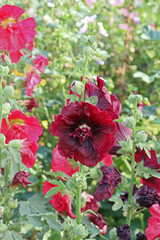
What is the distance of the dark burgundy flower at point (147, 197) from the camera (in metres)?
0.90

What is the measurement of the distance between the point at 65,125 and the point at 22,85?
1.23ft

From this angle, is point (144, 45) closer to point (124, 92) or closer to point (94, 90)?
point (124, 92)

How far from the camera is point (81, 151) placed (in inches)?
31.1

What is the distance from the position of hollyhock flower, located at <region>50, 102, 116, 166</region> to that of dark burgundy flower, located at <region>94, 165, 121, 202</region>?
13 cm

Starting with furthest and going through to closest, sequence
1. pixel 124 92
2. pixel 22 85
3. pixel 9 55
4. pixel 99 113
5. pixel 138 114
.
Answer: pixel 124 92 < pixel 22 85 < pixel 9 55 < pixel 138 114 < pixel 99 113

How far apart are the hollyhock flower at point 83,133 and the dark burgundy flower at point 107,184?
5.0 inches

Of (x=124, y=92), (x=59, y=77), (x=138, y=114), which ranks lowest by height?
(x=124, y=92)

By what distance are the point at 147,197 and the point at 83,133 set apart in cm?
23

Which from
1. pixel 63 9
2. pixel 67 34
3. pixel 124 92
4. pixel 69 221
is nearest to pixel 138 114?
pixel 69 221

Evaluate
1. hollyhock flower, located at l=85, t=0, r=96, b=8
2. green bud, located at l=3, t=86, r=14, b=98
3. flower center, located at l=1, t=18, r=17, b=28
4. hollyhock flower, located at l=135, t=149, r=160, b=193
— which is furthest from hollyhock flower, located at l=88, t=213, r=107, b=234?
hollyhock flower, located at l=85, t=0, r=96, b=8

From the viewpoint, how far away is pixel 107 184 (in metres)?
0.92

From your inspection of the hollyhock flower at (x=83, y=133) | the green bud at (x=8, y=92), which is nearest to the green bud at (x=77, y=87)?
the hollyhock flower at (x=83, y=133)

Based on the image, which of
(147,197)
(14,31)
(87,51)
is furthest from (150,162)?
(14,31)

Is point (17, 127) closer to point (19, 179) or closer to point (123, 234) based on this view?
point (19, 179)
